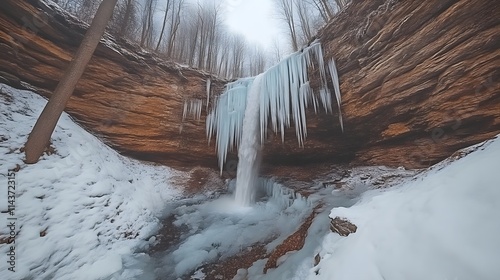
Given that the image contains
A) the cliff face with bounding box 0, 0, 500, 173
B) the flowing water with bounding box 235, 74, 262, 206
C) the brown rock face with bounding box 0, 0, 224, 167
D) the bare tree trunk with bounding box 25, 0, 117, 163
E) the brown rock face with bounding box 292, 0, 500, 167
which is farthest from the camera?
the flowing water with bounding box 235, 74, 262, 206

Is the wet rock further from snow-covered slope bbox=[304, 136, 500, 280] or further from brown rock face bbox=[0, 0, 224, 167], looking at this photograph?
brown rock face bbox=[0, 0, 224, 167]

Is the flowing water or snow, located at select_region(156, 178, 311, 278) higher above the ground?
the flowing water

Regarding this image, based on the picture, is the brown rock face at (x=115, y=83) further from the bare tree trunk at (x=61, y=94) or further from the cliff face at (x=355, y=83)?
the bare tree trunk at (x=61, y=94)

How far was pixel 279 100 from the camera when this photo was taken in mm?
7262

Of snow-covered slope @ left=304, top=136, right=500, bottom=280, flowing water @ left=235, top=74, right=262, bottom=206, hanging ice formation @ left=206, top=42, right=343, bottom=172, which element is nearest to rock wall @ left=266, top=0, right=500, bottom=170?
hanging ice formation @ left=206, top=42, right=343, bottom=172

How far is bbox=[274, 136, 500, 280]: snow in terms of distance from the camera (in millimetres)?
1383

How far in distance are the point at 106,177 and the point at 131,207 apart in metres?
1.06

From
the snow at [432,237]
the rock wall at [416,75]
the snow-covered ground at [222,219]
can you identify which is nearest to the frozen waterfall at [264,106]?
the rock wall at [416,75]

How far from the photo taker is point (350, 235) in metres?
2.54

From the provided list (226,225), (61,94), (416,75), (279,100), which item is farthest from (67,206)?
(416,75)

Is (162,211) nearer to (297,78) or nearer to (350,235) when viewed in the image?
(350,235)

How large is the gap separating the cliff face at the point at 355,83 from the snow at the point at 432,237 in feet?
9.13

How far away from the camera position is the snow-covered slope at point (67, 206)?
3.20 metres

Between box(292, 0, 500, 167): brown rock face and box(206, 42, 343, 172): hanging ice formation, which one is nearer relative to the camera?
box(292, 0, 500, 167): brown rock face
